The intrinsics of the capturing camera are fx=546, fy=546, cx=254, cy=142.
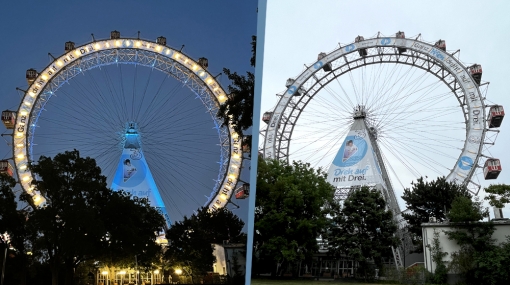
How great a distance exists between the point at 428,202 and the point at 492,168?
1.68m

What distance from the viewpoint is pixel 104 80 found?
6.57 ft

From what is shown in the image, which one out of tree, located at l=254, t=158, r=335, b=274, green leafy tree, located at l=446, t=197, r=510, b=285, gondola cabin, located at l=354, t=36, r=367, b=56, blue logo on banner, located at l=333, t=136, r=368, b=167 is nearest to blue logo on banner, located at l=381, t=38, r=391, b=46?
gondola cabin, located at l=354, t=36, r=367, b=56

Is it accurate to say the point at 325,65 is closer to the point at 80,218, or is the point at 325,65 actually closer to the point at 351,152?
the point at 351,152

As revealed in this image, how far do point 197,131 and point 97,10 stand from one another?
0.58m

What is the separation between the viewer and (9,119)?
1817mm

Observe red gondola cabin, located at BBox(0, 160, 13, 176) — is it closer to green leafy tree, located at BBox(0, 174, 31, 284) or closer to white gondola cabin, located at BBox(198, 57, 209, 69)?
green leafy tree, located at BBox(0, 174, 31, 284)

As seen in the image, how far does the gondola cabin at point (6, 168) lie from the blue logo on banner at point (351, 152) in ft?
43.5

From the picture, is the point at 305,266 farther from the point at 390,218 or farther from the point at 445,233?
the point at 445,233

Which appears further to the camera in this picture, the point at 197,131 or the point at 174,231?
the point at 197,131

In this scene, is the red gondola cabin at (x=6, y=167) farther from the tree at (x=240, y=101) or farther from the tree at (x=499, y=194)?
the tree at (x=499, y=194)

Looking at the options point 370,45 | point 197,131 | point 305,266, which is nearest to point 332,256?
point 305,266

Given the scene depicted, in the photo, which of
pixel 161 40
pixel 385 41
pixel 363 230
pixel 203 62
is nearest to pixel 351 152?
pixel 385 41

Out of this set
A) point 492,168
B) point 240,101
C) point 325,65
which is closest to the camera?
point 240,101

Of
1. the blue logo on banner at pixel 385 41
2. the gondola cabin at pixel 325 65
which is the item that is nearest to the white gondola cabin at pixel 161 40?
the blue logo on banner at pixel 385 41
